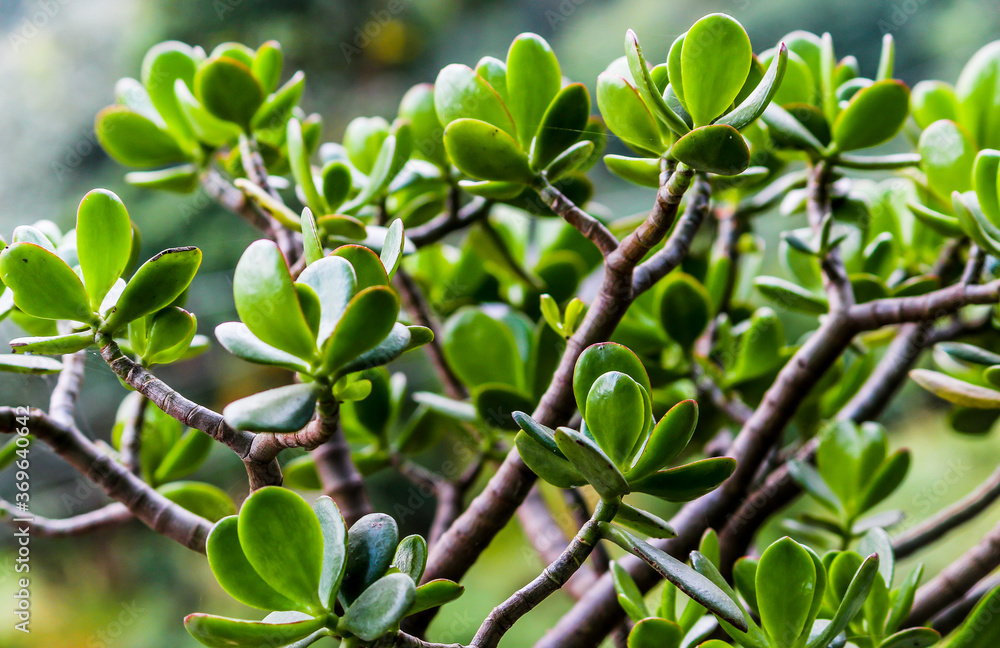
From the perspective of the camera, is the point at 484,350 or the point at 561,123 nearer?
the point at 561,123

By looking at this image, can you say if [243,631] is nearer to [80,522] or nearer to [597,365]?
[597,365]

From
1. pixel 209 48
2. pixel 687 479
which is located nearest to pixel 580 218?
pixel 687 479

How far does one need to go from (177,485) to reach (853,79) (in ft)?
1.82

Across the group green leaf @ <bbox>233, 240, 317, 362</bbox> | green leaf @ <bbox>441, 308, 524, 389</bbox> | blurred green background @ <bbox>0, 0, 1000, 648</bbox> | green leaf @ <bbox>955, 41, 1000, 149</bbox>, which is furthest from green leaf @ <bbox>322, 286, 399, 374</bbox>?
blurred green background @ <bbox>0, 0, 1000, 648</bbox>

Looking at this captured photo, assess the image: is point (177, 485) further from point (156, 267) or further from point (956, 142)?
point (956, 142)

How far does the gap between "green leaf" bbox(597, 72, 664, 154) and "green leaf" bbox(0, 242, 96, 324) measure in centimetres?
24

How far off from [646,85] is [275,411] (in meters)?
0.19

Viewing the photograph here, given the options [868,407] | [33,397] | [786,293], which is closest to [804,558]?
[786,293]

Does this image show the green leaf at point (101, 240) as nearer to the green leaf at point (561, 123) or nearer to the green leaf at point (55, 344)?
the green leaf at point (55, 344)

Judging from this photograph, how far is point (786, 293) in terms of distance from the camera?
1.47ft

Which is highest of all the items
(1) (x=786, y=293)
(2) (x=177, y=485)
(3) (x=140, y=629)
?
(1) (x=786, y=293)

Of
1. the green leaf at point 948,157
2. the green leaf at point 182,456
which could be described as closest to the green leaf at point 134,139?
the green leaf at point 182,456

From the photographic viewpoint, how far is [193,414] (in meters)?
0.27

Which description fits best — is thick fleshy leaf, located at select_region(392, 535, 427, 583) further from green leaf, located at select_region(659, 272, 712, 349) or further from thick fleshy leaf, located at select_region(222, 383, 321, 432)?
green leaf, located at select_region(659, 272, 712, 349)
